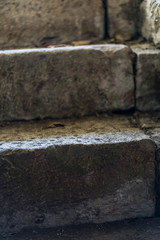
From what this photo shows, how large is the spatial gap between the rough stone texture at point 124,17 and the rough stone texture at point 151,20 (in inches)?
3.8

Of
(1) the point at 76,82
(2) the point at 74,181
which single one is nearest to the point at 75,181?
(2) the point at 74,181

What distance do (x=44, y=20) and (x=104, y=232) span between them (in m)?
1.56

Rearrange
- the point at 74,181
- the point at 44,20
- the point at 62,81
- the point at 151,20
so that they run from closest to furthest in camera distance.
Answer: the point at 74,181
the point at 62,81
the point at 151,20
the point at 44,20

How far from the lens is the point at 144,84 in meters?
1.73

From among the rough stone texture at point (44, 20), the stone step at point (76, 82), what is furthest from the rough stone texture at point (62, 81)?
the rough stone texture at point (44, 20)

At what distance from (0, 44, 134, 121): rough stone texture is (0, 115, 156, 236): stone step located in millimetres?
300

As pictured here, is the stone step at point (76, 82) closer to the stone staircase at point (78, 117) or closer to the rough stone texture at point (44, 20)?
the stone staircase at point (78, 117)

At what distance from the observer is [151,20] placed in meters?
1.97

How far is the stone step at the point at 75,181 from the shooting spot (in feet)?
4.42

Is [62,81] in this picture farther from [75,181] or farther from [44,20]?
[44,20]

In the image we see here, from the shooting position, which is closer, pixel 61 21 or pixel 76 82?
pixel 76 82

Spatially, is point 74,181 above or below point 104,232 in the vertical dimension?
above

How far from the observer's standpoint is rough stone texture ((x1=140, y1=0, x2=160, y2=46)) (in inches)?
73.5

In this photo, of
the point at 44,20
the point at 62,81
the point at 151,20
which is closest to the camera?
the point at 62,81
